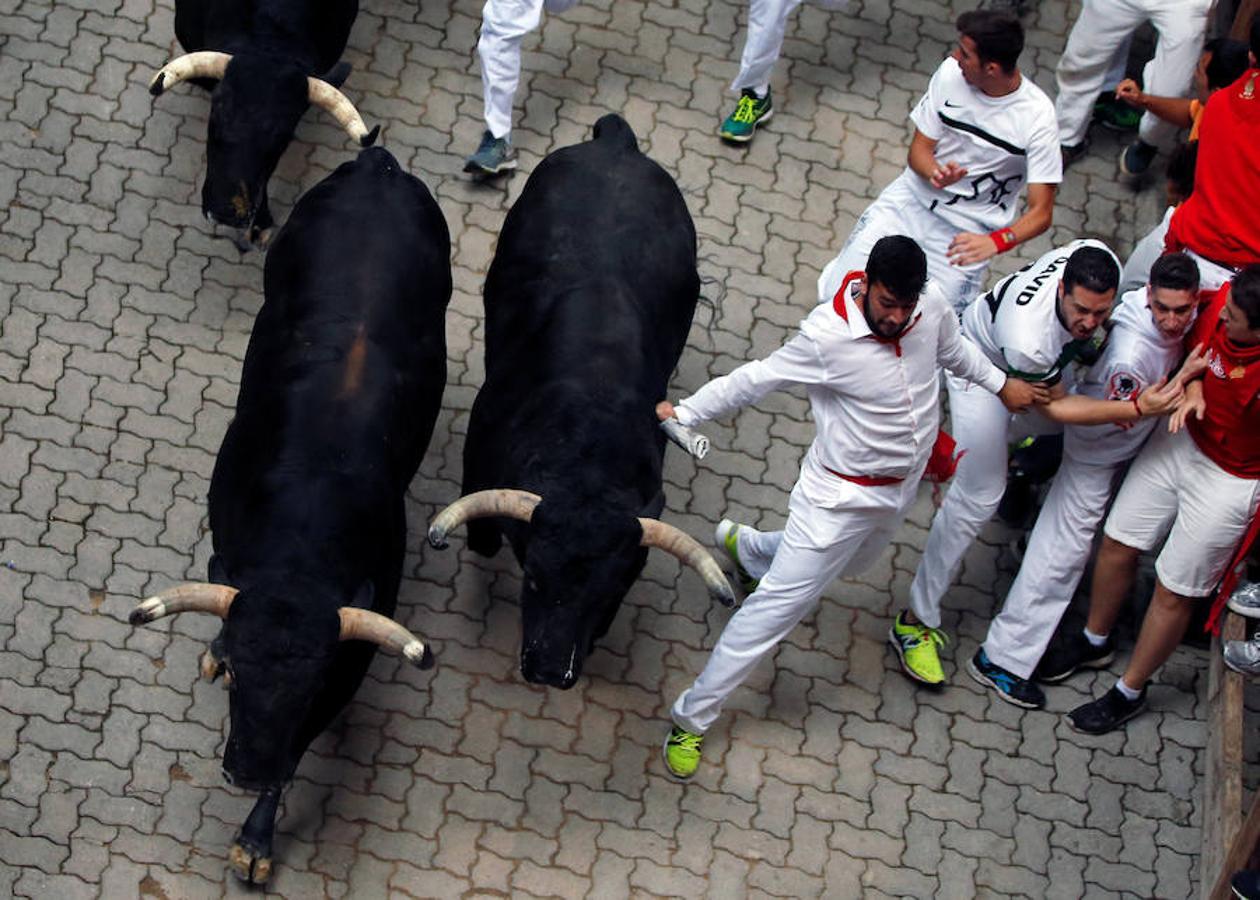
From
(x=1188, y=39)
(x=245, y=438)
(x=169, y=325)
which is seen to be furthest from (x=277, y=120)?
(x=1188, y=39)

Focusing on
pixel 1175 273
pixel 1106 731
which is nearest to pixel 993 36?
pixel 1175 273

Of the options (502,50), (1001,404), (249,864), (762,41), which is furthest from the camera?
(762,41)

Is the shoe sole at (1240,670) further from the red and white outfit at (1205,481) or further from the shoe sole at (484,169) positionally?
the shoe sole at (484,169)

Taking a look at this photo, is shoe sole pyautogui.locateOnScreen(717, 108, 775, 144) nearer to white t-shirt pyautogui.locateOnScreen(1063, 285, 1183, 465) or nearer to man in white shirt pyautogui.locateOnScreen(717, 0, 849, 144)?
man in white shirt pyautogui.locateOnScreen(717, 0, 849, 144)

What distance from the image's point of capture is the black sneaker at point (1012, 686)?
8859mm

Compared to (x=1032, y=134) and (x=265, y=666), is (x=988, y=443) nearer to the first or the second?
(x=1032, y=134)

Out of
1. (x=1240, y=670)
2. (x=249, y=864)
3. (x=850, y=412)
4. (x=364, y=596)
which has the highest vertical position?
(x=850, y=412)

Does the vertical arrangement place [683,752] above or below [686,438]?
below

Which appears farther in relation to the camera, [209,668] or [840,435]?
[209,668]

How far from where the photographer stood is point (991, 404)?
832 centimetres

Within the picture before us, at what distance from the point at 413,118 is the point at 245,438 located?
3064 millimetres

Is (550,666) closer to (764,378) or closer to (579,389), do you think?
(579,389)

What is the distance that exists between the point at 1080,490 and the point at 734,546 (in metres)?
1.65

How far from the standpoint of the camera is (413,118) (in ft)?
34.7
